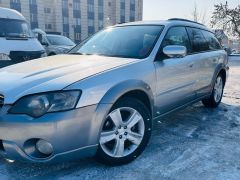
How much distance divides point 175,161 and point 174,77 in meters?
1.11

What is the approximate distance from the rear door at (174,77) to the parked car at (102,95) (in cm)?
1

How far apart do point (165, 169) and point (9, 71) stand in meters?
2.02

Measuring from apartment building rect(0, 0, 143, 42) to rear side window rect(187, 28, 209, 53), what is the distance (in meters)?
42.8

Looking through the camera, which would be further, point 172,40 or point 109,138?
point 172,40

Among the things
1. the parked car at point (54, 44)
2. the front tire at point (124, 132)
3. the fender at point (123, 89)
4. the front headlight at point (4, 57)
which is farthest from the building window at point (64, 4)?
the front tire at point (124, 132)

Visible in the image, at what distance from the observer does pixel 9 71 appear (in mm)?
3348

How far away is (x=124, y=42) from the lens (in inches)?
154

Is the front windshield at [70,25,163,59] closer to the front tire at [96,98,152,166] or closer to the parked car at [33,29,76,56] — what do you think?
the front tire at [96,98,152,166]

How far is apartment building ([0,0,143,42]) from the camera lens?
48.0 m

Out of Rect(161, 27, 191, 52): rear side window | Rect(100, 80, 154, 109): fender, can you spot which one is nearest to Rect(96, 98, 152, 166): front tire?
Rect(100, 80, 154, 109): fender

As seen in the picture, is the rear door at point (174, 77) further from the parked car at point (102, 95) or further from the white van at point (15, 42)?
the white van at point (15, 42)

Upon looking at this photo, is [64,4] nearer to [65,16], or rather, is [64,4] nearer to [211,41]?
[65,16]

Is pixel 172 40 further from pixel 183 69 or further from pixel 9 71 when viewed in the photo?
pixel 9 71

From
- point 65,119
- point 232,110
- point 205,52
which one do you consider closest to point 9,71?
point 65,119
